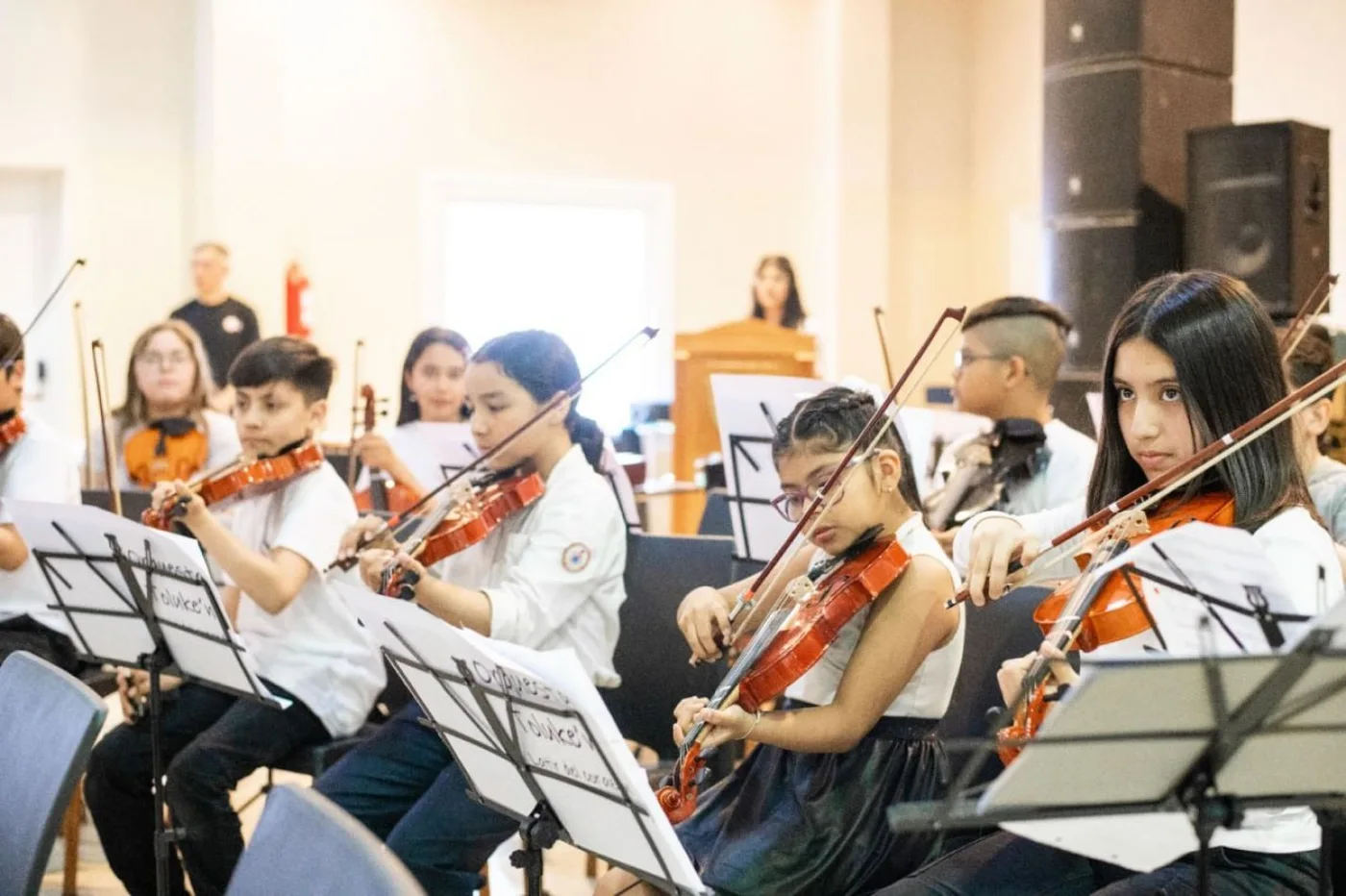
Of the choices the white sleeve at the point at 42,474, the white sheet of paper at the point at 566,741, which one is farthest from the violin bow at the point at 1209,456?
the white sleeve at the point at 42,474

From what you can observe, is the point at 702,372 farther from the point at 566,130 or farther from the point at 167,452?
the point at 566,130

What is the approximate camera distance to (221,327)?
7164 mm

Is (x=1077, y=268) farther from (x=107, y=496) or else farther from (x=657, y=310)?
(x=657, y=310)

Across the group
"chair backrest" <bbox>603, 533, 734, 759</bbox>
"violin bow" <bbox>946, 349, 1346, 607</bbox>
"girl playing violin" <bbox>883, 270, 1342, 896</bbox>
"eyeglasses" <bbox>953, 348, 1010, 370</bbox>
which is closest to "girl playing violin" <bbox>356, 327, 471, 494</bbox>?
"chair backrest" <bbox>603, 533, 734, 759</bbox>

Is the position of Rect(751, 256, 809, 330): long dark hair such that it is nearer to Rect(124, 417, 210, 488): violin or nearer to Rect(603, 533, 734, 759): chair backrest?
Rect(124, 417, 210, 488): violin

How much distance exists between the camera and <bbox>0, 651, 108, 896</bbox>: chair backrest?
62.0 inches

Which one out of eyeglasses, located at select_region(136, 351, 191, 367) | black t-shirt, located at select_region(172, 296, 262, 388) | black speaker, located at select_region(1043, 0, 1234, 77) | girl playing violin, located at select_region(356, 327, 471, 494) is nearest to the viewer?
girl playing violin, located at select_region(356, 327, 471, 494)

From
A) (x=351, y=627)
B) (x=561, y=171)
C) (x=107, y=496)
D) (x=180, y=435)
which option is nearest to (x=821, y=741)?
(x=351, y=627)

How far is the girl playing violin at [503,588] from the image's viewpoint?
94.5 inches

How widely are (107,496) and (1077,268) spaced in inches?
120

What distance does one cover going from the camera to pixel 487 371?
2654 millimetres

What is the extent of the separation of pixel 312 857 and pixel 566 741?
471 mm

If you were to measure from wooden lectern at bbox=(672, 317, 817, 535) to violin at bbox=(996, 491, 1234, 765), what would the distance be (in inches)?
169

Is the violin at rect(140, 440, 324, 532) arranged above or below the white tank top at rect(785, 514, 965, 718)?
above
